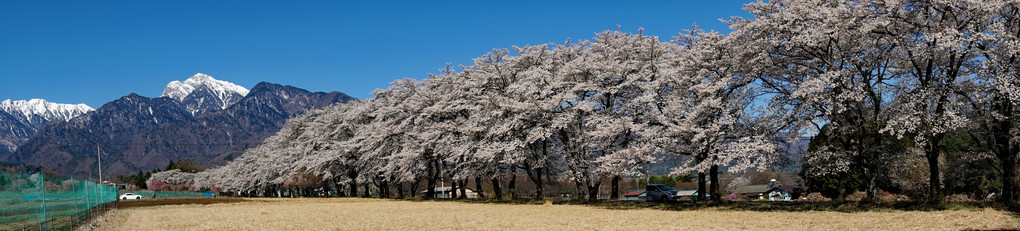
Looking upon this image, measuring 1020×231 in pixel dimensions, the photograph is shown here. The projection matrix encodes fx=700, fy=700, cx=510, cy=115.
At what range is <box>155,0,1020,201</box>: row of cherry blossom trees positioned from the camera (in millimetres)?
24844

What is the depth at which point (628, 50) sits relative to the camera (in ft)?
137

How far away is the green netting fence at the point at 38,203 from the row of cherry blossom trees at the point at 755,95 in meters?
22.5

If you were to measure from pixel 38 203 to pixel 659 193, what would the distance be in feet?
135

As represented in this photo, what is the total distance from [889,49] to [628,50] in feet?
55.6

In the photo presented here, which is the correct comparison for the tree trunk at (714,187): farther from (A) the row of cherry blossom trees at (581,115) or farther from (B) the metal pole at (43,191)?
(B) the metal pole at (43,191)

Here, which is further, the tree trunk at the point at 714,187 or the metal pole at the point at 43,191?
the tree trunk at the point at 714,187

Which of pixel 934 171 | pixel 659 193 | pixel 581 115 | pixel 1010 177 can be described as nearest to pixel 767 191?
pixel 659 193

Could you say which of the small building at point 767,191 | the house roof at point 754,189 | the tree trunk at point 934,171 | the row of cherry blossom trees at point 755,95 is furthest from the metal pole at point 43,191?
the house roof at point 754,189

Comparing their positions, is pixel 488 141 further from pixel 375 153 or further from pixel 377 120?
pixel 377 120

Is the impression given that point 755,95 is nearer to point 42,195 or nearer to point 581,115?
point 581,115

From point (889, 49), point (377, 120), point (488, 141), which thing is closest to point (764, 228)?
point (889, 49)

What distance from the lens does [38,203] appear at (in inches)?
694

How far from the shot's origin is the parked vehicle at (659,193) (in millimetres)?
50594

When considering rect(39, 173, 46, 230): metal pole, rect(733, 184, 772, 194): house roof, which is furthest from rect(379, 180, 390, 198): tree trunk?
rect(733, 184, 772, 194): house roof
